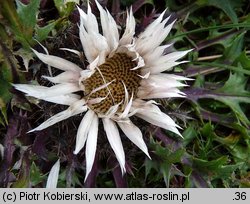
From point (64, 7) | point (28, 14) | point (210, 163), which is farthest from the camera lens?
point (210, 163)

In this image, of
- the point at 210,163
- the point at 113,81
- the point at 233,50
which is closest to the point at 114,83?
the point at 113,81

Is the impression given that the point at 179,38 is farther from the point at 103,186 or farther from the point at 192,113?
the point at 103,186

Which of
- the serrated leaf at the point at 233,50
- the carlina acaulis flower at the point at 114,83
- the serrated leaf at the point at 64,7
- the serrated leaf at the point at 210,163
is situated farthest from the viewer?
the serrated leaf at the point at 233,50
